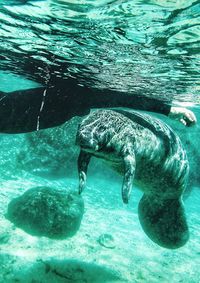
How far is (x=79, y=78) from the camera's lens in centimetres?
1190

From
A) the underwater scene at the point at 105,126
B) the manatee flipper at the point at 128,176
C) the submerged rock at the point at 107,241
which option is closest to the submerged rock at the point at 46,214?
the underwater scene at the point at 105,126

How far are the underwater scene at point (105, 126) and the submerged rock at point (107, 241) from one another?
0.04 meters

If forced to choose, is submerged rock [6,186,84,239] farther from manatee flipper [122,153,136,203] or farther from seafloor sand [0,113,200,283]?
manatee flipper [122,153,136,203]

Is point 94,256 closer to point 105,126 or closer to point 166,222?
point 166,222

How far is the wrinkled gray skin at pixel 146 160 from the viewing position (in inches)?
213

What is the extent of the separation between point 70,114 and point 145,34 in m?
3.38

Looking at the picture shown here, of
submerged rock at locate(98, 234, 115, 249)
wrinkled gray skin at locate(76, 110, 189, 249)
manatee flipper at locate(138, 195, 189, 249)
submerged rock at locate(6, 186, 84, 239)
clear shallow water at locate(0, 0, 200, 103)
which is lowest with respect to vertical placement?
submerged rock at locate(98, 234, 115, 249)

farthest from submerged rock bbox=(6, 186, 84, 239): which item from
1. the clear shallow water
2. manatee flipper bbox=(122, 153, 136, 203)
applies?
manatee flipper bbox=(122, 153, 136, 203)

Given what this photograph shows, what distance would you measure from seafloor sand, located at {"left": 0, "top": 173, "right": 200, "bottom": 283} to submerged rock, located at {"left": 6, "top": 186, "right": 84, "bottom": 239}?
0.27 meters

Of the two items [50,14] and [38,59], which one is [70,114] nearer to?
[38,59]

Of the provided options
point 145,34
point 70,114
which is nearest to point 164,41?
point 145,34

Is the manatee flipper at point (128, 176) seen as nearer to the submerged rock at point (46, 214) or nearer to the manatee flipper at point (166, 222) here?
the manatee flipper at point (166, 222)

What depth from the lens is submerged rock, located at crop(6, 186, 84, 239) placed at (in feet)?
31.1

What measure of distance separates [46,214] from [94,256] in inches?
80.4
